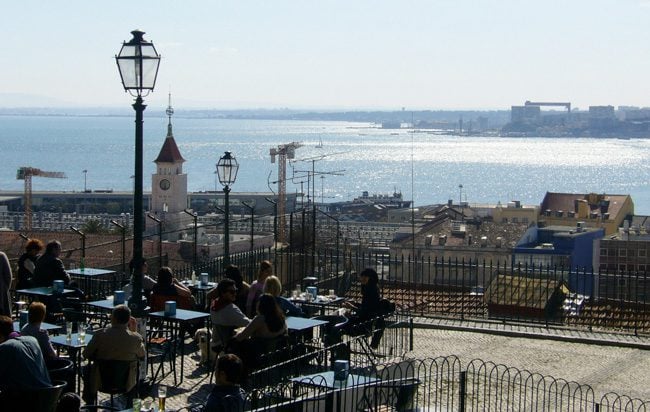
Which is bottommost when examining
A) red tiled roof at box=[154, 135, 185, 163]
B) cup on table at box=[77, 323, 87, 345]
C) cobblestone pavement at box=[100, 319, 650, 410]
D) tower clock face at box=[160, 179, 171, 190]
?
tower clock face at box=[160, 179, 171, 190]

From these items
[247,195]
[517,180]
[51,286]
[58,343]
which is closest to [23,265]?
[51,286]

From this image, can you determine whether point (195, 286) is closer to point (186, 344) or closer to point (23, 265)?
point (186, 344)

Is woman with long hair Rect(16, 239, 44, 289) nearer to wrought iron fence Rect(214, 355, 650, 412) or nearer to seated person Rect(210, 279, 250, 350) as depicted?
seated person Rect(210, 279, 250, 350)

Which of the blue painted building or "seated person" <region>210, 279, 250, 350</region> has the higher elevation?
"seated person" <region>210, 279, 250, 350</region>

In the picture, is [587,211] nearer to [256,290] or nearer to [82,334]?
[256,290]

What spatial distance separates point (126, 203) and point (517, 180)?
279 ft

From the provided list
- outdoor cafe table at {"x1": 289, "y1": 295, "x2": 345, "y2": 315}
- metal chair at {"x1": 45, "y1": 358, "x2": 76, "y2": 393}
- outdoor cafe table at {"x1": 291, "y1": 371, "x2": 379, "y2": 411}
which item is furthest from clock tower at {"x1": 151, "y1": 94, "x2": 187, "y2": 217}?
outdoor cafe table at {"x1": 291, "y1": 371, "x2": 379, "y2": 411}

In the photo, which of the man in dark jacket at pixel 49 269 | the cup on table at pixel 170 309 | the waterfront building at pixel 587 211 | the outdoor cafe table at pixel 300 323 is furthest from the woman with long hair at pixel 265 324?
the waterfront building at pixel 587 211

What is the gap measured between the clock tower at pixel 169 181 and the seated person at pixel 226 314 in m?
72.2

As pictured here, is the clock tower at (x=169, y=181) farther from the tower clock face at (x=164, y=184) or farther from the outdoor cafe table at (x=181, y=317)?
the outdoor cafe table at (x=181, y=317)

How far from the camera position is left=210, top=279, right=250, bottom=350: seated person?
11.3m

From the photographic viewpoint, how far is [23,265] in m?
13.8

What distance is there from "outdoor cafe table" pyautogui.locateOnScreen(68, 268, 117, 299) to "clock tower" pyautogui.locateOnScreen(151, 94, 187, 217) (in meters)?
66.6

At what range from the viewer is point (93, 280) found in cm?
1628
